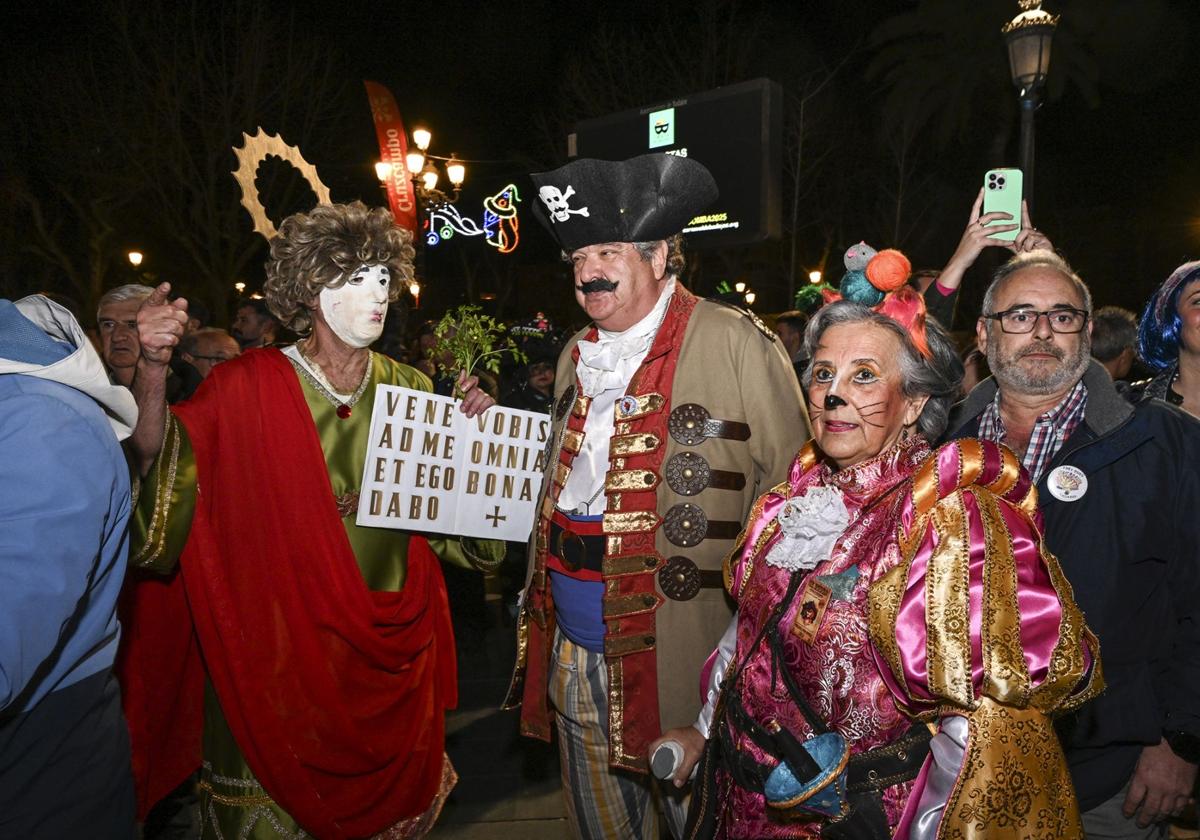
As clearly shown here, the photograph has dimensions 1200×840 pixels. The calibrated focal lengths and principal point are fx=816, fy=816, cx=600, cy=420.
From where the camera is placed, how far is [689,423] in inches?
102

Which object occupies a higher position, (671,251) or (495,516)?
(671,251)

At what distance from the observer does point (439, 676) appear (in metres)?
3.37

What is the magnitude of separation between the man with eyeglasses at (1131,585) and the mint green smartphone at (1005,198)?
0.70 meters

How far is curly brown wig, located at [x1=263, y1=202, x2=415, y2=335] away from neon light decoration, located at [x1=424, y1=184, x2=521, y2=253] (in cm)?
1113

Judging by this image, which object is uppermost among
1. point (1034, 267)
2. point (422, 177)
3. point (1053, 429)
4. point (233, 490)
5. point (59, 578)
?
point (422, 177)

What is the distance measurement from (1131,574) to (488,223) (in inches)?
520

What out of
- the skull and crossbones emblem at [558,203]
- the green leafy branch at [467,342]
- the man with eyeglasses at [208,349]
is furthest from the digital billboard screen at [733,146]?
the skull and crossbones emblem at [558,203]

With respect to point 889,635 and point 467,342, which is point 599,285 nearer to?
point 467,342

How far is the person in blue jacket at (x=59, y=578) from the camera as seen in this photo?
1508 millimetres

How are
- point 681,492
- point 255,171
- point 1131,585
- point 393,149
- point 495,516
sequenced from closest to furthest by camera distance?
point 1131,585 → point 681,492 → point 495,516 → point 255,171 → point 393,149

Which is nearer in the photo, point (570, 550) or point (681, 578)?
point (681, 578)

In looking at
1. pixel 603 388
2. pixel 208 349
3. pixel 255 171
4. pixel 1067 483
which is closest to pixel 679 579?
pixel 603 388

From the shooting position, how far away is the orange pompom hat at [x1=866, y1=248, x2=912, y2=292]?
6.51 feet

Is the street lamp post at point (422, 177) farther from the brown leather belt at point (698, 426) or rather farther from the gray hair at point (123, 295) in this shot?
the brown leather belt at point (698, 426)
